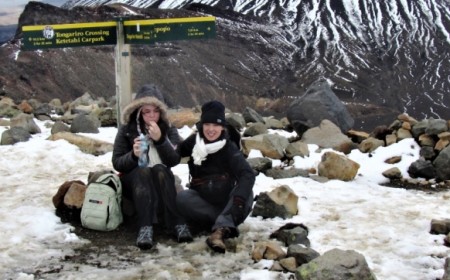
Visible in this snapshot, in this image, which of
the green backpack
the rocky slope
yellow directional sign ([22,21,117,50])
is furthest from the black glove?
the rocky slope

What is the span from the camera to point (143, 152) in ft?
19.2

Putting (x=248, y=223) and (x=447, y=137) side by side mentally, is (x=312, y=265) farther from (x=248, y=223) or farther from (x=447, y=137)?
(x=447, y=137)

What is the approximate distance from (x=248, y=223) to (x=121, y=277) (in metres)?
1.87

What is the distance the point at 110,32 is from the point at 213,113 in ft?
11.6

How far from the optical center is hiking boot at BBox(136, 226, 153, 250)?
557cm

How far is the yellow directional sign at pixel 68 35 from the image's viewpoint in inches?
333

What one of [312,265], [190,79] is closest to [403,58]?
[190,79]

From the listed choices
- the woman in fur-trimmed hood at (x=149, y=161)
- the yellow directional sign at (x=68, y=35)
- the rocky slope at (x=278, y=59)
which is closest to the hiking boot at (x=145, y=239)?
the woman in fur-trimmed hood at (x=149, y=161)

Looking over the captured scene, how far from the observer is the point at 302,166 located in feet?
30.2

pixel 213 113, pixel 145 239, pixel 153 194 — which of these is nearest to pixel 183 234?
pixel 145 239

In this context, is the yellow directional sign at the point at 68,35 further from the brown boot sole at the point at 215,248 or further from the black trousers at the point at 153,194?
the brown boot sole at the point at 215,248

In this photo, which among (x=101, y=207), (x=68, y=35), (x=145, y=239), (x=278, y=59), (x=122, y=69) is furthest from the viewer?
(x=278, y=59)

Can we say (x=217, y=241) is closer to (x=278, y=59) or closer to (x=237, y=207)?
(x=237, y=207)

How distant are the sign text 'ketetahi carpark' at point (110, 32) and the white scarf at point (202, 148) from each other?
10.0 feet
